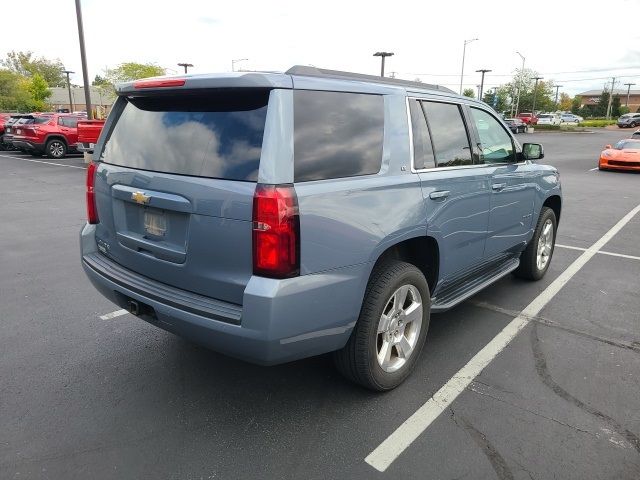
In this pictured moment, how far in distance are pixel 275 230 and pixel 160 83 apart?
1.16 metres

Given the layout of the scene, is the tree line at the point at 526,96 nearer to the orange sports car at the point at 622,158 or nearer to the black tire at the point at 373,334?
the orange sports car at the point at 622,158

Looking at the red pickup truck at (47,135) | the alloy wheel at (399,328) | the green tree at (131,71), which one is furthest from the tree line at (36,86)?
the alloy wheel at (399,328)

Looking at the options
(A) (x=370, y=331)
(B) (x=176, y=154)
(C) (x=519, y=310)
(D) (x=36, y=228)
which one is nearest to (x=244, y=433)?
(A) (x=370, y=331)

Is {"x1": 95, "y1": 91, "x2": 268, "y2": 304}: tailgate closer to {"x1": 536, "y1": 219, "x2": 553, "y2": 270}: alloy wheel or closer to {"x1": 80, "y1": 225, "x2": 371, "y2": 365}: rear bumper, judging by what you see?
{"x1": 80, "y1": 225, "x2": 371, "y2": 365}: rear bumper

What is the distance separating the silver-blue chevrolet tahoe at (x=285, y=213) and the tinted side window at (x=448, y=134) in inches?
0.7

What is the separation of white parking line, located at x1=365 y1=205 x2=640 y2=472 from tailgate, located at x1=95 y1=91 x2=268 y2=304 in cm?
113

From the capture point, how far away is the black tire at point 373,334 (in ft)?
9.52

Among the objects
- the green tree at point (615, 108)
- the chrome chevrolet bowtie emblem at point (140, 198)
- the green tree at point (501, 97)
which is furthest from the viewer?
the green tree at point (615, 108)

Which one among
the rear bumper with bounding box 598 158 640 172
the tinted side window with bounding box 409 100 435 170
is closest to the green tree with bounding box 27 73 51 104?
the rear bumper with bounding box 598 158 640 172

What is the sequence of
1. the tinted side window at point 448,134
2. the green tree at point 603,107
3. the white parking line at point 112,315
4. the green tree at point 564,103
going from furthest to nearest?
the green tree at point 564,103 → the green tree at point 603,107 → the white parking line at point 112,315 → the tinted side window at point 448,134

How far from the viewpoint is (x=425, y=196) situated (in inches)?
126

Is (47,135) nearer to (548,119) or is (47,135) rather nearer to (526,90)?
(548,119)

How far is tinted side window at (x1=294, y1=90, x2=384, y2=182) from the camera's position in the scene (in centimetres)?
257

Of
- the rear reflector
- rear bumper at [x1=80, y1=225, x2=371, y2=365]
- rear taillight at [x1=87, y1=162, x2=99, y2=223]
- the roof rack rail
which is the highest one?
the roof rack rail
